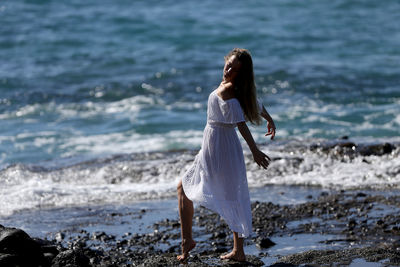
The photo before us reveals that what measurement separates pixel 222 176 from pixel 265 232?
1794 millimetres

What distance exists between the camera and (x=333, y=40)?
23.8 m

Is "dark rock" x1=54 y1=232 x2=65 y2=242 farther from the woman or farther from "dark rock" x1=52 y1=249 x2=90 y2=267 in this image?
the woman

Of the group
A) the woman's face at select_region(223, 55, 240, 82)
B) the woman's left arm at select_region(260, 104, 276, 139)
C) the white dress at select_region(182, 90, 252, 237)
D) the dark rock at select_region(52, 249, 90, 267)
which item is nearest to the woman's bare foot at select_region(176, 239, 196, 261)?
the white dress at select_region(182, 90, 252, 237)

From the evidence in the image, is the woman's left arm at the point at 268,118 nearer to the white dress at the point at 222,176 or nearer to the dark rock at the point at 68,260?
the white dress at the point at 222,176

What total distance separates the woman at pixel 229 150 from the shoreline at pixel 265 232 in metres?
0.61

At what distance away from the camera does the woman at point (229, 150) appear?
234 inches

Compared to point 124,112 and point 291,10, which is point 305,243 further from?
point 291,10

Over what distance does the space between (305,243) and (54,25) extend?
20949 millimetres

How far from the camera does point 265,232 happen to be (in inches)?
302

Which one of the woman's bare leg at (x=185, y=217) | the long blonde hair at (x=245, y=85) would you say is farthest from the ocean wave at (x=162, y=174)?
the long blonde hair at (x=245, y=85)

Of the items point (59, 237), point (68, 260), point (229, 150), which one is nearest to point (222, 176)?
point (229, 150)

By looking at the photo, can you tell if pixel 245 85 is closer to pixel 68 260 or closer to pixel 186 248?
pixel 186 248

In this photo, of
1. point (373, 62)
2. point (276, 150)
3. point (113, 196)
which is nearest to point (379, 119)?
point (276, 150)

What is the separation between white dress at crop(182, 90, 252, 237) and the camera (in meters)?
6.09
